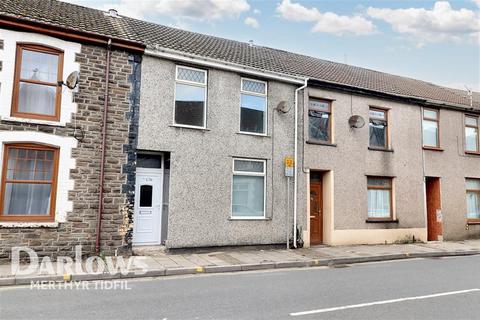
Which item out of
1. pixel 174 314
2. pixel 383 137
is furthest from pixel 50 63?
pixel 383 137

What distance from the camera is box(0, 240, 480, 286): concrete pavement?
7.88 m

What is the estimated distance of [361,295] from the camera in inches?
266

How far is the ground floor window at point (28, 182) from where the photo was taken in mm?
9023

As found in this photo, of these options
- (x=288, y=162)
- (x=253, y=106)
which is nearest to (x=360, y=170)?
(x=288, y=162)

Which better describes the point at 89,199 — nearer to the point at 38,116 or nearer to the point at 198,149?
the point at 38,116

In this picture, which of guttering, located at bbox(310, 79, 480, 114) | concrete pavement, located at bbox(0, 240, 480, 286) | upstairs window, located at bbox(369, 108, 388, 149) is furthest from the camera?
upstairs window, located at bbox(369, 108, 388, 149)

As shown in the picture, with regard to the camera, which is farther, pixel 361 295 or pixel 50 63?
pixel 50 63

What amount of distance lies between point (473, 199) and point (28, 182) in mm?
17406

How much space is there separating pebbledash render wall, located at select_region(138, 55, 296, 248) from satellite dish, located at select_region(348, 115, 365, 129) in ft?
8.45

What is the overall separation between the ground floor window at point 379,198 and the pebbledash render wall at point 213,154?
3.71 m

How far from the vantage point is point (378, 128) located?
48.5 ft

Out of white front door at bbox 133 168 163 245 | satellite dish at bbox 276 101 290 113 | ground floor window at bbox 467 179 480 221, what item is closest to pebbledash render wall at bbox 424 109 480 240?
ground floor window at bbox 467 179 480 221

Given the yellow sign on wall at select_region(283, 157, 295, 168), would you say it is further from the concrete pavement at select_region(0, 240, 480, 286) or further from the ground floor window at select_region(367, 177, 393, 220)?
the ground floor window at select_region(367, 177, 393, 220)

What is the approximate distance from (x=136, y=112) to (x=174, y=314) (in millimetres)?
6433
